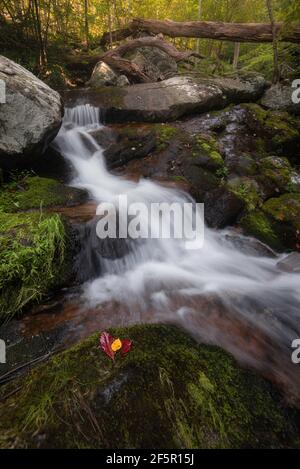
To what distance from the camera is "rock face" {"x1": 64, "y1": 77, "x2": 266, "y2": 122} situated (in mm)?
7852

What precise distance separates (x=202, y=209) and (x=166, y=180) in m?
1.07

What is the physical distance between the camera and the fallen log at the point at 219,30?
8.88 meters

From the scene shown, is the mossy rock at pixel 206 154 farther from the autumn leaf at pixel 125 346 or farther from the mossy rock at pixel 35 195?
the autumn leaf at pixel 125 346

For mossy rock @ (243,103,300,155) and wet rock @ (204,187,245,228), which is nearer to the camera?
wet rock @ (204,187,245,228)

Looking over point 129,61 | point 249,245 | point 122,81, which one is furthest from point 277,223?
point 129,61

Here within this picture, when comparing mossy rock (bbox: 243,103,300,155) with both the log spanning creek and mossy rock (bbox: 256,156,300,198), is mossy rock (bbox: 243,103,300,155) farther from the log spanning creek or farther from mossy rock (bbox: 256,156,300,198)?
the log spanning creek

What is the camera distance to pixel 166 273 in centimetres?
453

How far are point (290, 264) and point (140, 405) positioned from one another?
3.90 meters

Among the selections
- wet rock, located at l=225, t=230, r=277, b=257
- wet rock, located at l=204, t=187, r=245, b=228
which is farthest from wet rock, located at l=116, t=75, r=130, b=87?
wet rock, located at l=225, t=230, r=277, b=257

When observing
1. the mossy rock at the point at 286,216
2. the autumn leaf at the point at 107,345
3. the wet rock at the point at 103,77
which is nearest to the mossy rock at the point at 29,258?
the autumn leaf at the point at 107,345

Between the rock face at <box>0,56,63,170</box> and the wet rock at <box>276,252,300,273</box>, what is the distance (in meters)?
4.70

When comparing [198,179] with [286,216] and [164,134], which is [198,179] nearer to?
[164,134]

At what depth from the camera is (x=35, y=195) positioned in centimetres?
503
